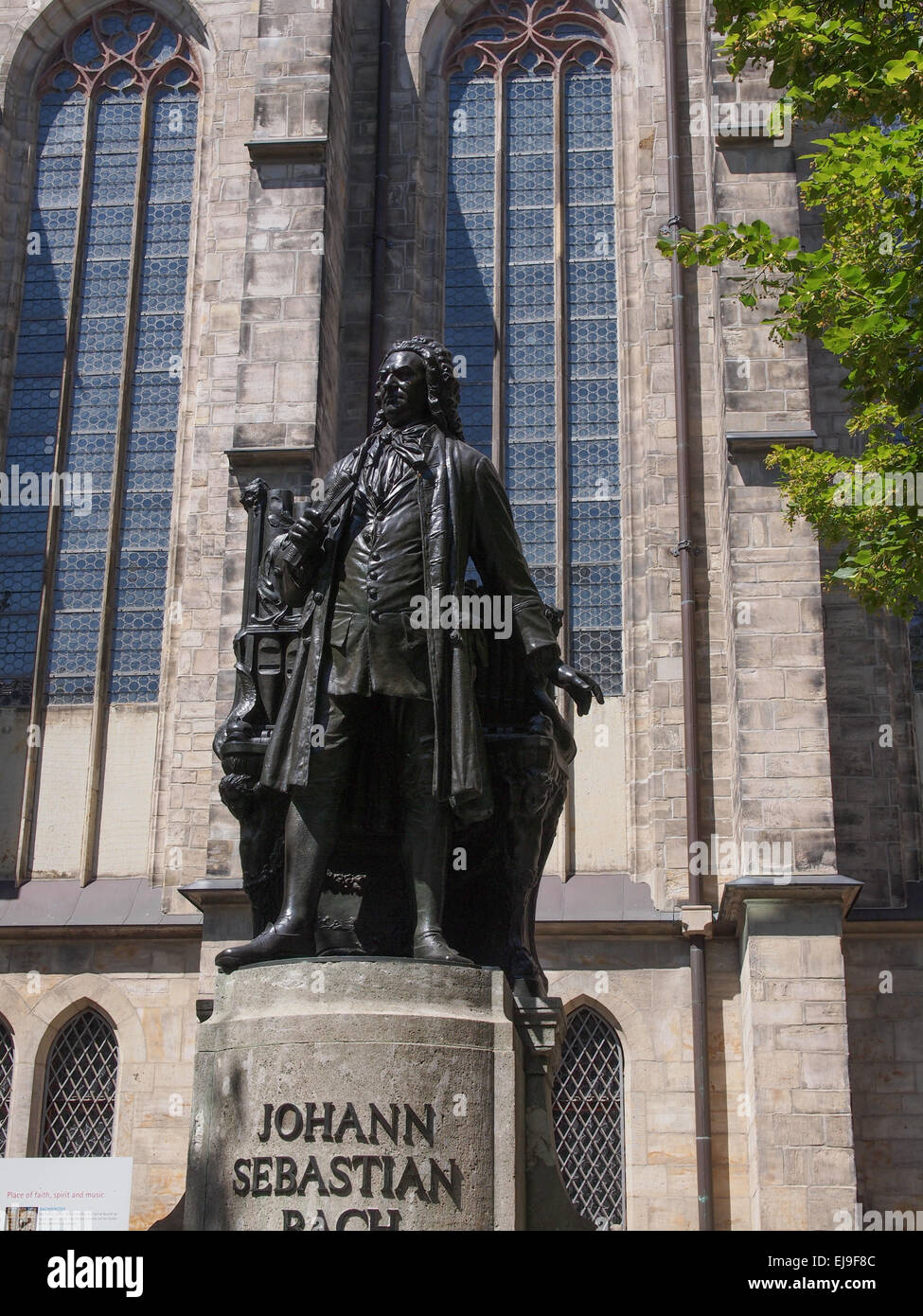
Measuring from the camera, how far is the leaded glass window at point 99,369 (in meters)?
15.9

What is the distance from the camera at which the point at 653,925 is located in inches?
540

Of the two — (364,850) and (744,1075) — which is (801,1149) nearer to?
(744,1075)

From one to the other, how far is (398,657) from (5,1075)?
10647 mm

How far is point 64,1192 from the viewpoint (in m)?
13.0

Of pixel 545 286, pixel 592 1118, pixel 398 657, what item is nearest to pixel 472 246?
pixel 545 286

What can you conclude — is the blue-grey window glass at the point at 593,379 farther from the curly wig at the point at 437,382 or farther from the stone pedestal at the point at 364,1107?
the stone pedestal at the point at 364,1107

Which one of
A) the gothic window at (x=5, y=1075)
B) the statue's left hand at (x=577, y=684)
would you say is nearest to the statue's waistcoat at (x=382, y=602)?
the statue's left hand at (x=577, y=684)

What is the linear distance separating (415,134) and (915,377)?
1006 centimetres

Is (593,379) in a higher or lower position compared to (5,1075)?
higher

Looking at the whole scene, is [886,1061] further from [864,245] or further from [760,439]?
[864,245]

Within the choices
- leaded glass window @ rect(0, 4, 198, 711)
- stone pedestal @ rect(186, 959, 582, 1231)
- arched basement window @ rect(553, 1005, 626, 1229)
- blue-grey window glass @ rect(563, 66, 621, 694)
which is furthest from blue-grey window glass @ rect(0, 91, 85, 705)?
stone pedestal @ rect(186, 959, 582, 1231)

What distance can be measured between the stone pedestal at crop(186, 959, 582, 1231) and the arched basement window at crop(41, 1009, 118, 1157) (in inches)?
393

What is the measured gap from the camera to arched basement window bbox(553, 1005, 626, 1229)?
13336 mm

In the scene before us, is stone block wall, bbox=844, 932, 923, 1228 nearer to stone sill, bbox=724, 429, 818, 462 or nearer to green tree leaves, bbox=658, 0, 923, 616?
stone sill, bbox=724, 429, 818, 462
